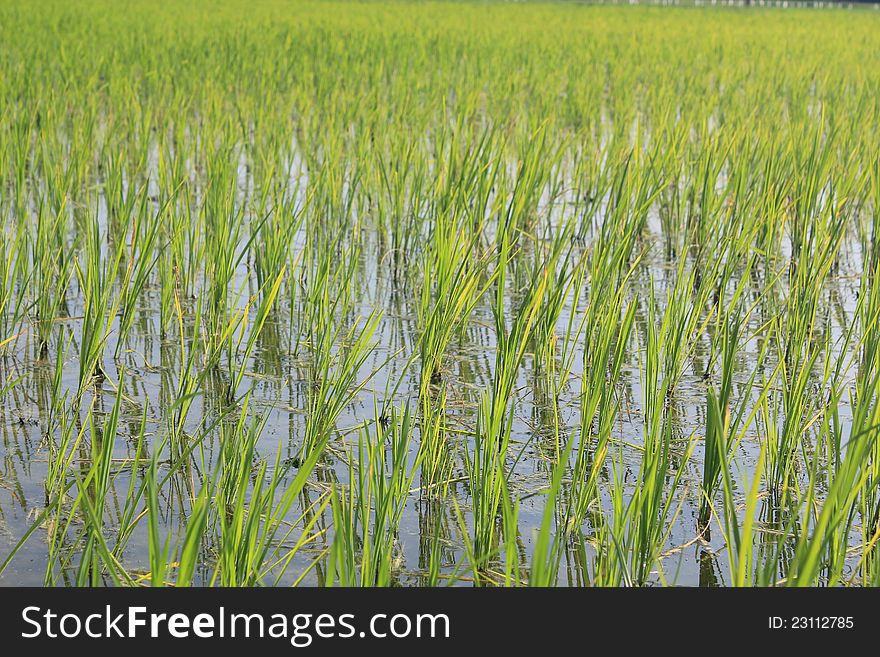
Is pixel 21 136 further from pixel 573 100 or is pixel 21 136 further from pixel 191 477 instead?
pixel 573 100

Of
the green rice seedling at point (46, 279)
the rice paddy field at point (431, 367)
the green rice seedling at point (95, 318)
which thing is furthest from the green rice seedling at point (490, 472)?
the green rice seedling at point (46, 279)

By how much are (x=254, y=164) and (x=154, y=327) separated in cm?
206

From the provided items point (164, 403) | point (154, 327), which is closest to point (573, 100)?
point (154, 327)

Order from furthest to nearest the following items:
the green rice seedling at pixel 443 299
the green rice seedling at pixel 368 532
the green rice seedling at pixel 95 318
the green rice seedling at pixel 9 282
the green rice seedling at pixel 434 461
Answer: the green rice seedling at pixel 9 282
the green rice seedling at pixel 443 299
the green rice seedling at pixel 95 318
the green rice seedling at pixel 434 461
the green rice seedling at pixel 368 532

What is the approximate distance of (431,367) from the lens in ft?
8.77

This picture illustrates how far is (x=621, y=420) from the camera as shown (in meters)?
2.75

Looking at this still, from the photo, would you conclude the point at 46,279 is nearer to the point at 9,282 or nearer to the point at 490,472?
the point at 9,282

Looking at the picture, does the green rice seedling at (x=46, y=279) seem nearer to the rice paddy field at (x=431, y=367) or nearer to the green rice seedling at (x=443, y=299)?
the rice paddy field at (x=431, y=367)

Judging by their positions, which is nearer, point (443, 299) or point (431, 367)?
point (431, 367)

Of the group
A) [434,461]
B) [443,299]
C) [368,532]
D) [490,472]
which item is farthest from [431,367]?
[368,532]

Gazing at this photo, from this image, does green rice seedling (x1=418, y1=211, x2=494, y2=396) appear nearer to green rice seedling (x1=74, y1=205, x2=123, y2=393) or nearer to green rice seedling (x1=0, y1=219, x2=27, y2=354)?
green rice seedling (x1=74, y1=205, x2=123, y2=393)

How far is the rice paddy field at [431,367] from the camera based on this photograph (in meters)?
1.90

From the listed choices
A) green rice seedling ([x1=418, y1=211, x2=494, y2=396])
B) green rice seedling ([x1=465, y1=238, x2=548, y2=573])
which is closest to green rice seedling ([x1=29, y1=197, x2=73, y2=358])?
green rice seedling ([x1=418, y1=211, x2=494, y2=396])

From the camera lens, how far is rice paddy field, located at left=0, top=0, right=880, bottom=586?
190cm
